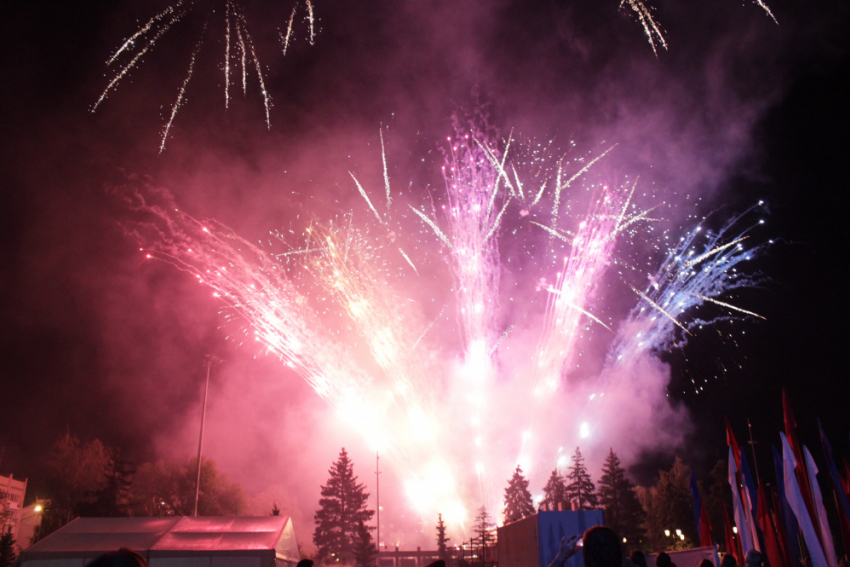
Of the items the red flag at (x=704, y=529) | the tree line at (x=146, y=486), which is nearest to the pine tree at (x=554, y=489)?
the tree line at (x=146, y=486)

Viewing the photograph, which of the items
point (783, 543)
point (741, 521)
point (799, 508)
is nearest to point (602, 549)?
point (799, 508)

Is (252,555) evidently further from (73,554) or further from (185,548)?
(73,554)

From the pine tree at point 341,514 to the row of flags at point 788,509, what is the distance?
4938 cm

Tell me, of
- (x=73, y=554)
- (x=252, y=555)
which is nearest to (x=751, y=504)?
(x=252, y=555)

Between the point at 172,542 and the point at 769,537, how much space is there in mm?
17311

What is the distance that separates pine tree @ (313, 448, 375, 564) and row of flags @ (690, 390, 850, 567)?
4938cm

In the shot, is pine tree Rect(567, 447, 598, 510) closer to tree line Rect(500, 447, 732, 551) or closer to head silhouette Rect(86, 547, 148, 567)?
tree line Rect(500, 447, 732, 551)

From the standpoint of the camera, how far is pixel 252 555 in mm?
15961

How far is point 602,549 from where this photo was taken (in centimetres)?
352

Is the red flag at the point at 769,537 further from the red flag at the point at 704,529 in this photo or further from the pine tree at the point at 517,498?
the pine tree at the point at 517,498

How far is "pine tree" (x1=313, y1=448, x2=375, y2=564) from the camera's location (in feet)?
203

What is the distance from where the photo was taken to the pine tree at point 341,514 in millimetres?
61875

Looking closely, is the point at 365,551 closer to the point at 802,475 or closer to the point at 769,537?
the point at 769,537

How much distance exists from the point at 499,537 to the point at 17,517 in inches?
2394
